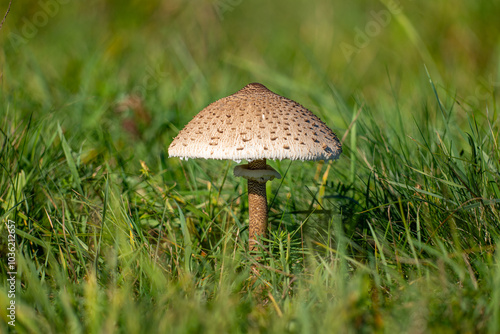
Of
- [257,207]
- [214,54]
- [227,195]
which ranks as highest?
[214,54]

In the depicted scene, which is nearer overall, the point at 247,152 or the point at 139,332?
the point at 139,332

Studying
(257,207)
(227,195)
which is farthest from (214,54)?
(257,207)

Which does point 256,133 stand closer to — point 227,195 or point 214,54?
point 227,195

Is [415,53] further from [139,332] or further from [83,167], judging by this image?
[139,332]

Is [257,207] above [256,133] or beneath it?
beneath

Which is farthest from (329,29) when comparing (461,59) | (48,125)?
(48,125)

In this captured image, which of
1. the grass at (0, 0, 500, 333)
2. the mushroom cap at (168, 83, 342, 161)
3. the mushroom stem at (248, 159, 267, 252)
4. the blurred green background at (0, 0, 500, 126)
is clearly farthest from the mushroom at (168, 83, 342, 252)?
the blurred green background at (0, 0, 500, 126)
